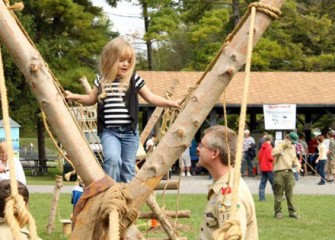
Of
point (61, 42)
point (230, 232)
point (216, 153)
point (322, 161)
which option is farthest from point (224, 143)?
point (61, 42)

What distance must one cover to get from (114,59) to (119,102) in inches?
16.2

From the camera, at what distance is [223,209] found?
4164mm

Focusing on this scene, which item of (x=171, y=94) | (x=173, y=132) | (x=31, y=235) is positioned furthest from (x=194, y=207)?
(x=31, y=235)

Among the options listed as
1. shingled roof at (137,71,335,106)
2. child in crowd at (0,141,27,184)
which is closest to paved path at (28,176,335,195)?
shingled roof at (137,71,335,106)

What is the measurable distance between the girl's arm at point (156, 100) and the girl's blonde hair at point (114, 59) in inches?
7.9

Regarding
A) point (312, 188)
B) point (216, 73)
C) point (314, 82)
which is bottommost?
point (312, 188)

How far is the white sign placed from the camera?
94.3ft

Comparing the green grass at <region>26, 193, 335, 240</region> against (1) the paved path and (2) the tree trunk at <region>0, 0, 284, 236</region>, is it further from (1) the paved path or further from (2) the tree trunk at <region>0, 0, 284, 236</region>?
(2) the tree trunk at <region>0, 0, 284, 236</region>

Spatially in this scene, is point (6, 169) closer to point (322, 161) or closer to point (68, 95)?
point (68, 95)

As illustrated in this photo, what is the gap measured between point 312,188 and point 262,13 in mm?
21699

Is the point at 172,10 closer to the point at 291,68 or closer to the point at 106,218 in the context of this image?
the point at 291,68

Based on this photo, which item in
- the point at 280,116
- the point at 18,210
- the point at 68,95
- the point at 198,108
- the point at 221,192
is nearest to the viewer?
the point at 18,210

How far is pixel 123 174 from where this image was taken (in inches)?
214

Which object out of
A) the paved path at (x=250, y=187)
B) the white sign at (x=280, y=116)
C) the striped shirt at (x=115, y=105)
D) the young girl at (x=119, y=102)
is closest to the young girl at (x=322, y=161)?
the paved path at (x=250, y=187)
